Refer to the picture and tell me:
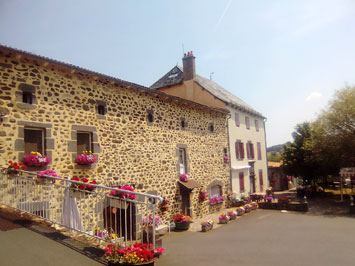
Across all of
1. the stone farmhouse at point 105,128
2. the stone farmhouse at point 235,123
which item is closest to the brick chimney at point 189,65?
the stone farmhouse at point 235,123

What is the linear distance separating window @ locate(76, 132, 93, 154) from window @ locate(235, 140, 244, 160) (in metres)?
11.8

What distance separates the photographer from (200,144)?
14273 mm

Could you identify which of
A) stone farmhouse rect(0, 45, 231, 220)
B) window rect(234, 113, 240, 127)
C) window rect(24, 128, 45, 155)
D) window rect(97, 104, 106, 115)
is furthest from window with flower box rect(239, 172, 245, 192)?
window rect(24, 128, 45, 155)

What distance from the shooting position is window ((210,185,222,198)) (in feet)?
50.2

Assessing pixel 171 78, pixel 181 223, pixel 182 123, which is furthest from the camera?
pixel 171 78

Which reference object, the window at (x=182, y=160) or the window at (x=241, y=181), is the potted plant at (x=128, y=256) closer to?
the window at (x=182, y=160)

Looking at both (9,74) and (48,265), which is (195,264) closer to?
(48,265)

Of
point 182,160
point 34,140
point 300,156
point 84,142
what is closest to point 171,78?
point 182,160

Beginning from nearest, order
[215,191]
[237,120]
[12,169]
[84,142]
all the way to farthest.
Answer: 1. [12,169]
2. [84,142]
3. [215,191]
4. [237,120]

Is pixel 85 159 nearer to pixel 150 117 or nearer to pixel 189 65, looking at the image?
pixel 150 117

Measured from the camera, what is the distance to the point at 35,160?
22.7 feet

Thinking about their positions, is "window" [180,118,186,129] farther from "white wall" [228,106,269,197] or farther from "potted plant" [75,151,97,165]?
"potted plant" [75,151,97,165]

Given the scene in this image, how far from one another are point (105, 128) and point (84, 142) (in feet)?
2.81

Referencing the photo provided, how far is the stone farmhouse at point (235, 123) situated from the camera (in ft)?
57.9
